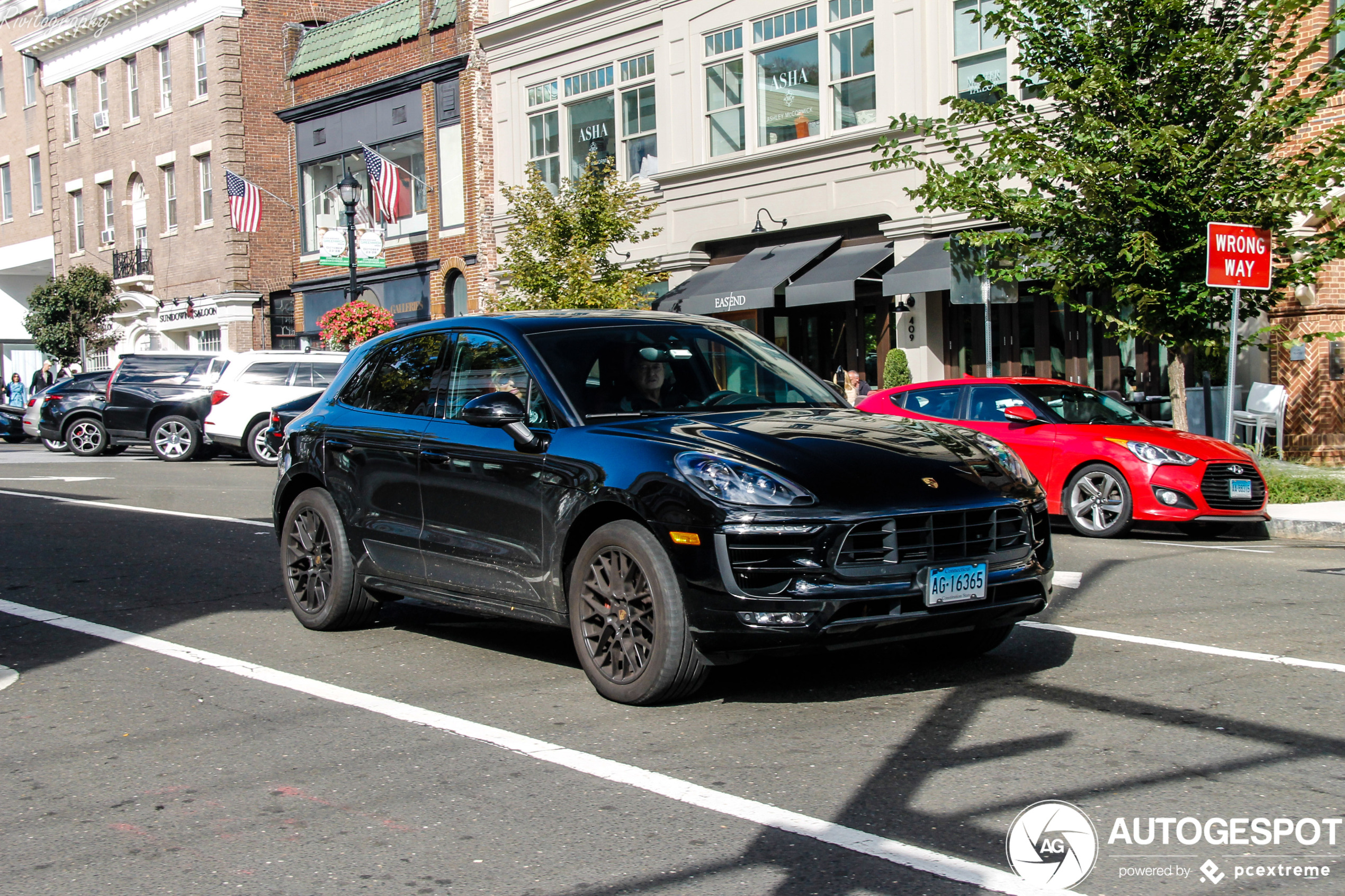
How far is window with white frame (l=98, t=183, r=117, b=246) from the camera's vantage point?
4584cm

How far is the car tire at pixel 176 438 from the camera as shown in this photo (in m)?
24.7

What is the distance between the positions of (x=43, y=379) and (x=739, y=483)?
42556 millimetres

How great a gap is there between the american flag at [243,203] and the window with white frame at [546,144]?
31.6 feet

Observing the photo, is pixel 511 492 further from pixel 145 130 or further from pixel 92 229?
pixel 92 229

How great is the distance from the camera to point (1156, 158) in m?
14.3

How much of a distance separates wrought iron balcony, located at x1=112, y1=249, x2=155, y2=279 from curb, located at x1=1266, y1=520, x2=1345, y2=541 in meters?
38.9

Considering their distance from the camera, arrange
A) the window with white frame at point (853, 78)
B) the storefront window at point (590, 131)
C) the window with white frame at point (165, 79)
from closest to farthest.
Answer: the window with white frame at point (853, 78), the storefront window at point (590, 131), the window with white frame at point (165, 79)

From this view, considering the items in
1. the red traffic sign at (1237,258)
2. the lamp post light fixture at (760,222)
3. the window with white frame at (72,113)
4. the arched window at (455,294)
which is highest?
the window with white frame at (72,113)

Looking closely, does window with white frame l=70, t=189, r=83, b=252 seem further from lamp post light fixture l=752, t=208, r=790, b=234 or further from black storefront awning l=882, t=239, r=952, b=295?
black storefront awning l=882, t=239, r=952, b=295

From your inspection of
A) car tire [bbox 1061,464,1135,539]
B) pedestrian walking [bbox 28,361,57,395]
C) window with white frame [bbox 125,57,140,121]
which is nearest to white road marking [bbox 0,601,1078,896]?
car tire [bbox 1061,464,1135,539]

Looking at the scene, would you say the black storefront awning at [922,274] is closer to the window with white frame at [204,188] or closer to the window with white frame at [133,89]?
the window with white frame at [204,188]

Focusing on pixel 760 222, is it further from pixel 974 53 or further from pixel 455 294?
pixel 455 294

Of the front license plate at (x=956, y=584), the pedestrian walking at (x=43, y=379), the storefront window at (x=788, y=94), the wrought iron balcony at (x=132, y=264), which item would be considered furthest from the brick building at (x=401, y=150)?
the front license plate at (x=956, y=584)

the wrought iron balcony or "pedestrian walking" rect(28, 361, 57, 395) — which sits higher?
the wrought iron balcony
